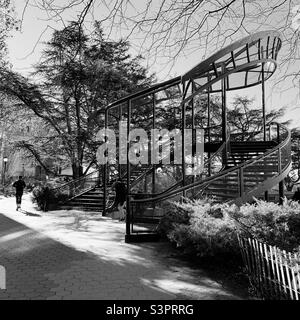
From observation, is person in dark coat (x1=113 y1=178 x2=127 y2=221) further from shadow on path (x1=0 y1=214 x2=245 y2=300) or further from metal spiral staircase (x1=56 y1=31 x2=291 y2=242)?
shadow on path (x1=0 y1=214 x2=245 y2=300)

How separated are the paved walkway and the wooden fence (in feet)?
1.26

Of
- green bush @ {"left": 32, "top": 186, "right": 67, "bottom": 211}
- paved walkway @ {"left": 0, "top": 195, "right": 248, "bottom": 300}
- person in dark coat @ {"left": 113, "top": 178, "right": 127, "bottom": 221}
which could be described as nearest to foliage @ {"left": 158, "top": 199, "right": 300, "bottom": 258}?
paved walkway @ {"left": 0, "top": 195, "right": 248, "bottom": 300}

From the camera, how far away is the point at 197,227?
24.2 feet

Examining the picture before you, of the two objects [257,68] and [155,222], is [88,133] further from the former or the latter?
[155,222]

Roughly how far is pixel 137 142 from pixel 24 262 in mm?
17103

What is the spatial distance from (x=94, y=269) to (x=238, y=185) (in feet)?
20.0

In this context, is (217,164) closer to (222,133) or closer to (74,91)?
(222,133)

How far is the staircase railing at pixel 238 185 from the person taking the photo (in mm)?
10323

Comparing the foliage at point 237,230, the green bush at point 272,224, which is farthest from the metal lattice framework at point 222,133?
the green bush at point 272,224

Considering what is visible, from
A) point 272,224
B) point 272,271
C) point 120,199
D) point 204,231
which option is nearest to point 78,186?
point 120,199

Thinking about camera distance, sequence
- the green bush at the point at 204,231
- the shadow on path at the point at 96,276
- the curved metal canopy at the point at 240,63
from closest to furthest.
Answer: the shadow on path at the point at 96,276
the green bush at the point at 204,231
the curved metal canopy at the point at 240,63

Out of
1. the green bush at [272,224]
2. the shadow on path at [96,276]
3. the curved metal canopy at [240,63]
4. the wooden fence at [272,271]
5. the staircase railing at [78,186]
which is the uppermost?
the curved metal canopy at [240,63]

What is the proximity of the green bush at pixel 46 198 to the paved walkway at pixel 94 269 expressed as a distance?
23.0 ft

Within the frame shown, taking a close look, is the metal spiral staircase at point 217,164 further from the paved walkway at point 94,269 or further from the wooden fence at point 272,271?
the wooden fence at point 272,271
